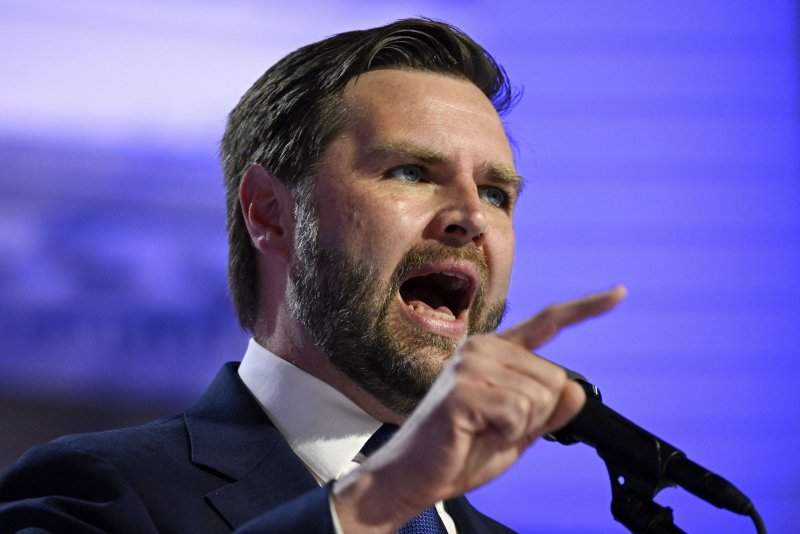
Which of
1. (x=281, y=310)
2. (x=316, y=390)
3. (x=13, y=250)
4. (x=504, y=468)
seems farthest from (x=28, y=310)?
(x=504, y=468)

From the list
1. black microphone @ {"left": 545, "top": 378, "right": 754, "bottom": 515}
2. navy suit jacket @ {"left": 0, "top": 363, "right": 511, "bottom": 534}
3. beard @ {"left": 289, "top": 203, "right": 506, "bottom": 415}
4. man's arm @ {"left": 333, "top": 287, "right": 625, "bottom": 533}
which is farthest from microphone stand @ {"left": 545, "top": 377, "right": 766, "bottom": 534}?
beard @ {"left": 289, "top": 203, "right": 506, "bottom": 415}

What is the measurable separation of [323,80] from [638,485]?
117 cm

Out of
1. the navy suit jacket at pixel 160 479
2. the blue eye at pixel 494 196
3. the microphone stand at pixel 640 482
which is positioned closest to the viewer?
the microphone stand at pixel 640 482

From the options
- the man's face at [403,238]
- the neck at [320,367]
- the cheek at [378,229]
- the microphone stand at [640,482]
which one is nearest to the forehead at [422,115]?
the man's face at [403,238]

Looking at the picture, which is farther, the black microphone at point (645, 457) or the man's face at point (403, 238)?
the man's face at point (403, 238)

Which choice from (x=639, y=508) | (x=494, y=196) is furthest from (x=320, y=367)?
(x=639, y=508)

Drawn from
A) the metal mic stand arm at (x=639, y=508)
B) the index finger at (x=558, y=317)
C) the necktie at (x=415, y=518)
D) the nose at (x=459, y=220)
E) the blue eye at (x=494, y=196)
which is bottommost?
the necktie at (x=415, y=518)

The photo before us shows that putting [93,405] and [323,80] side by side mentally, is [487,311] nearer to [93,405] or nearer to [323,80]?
[323,80]

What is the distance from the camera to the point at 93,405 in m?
2.43

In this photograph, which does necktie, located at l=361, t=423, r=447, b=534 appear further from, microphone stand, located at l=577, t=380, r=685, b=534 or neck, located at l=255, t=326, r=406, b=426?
microphone stand, located at l=577, t=380, r=685, b=534

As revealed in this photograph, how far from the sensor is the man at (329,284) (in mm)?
1672

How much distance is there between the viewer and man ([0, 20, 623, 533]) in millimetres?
1672

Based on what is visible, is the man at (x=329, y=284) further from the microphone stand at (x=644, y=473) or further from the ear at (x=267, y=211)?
the microphone stand at (x=644, y=473)

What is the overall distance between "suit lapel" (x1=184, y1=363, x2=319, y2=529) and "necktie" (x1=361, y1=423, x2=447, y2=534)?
0.15 m
